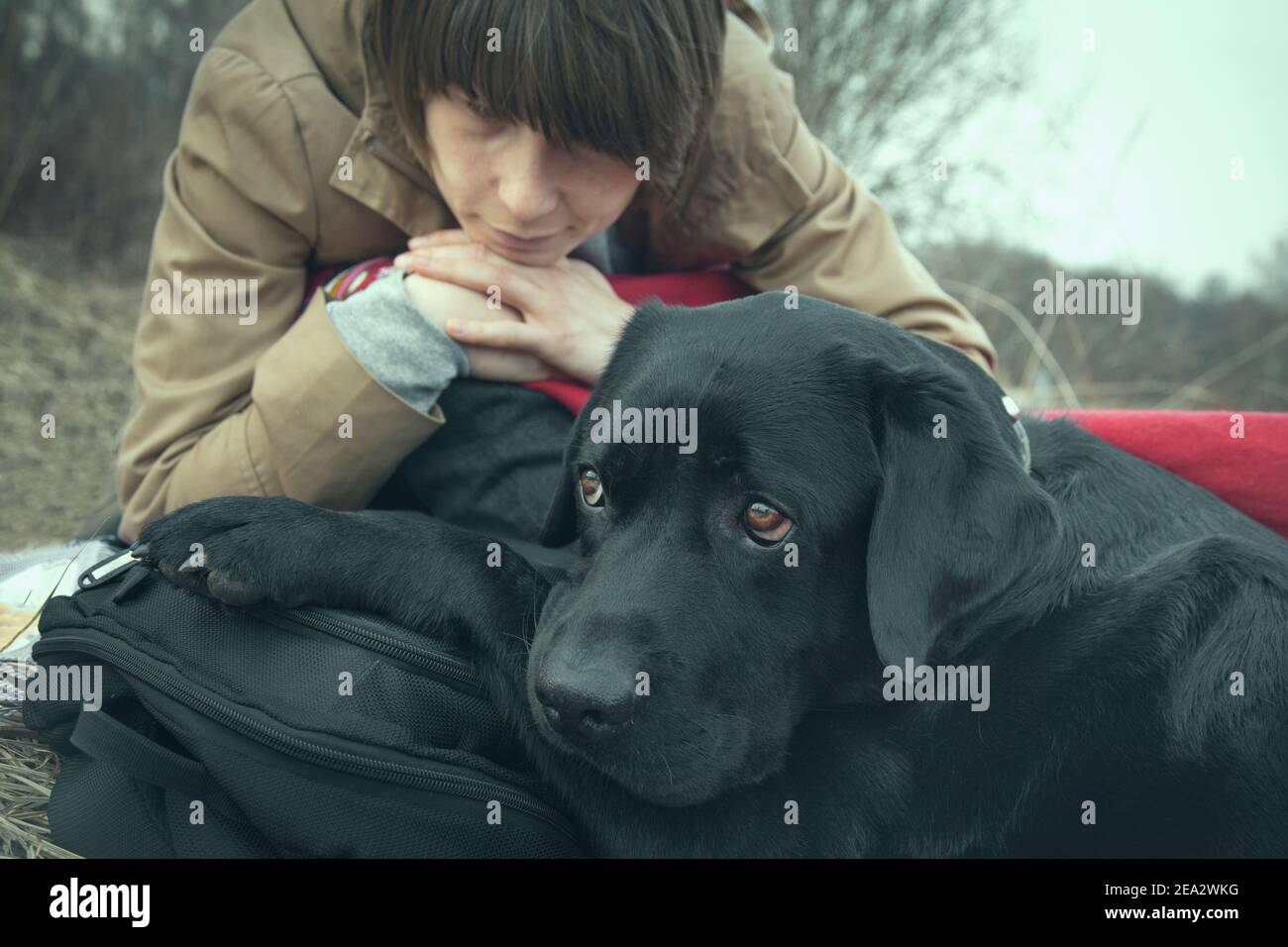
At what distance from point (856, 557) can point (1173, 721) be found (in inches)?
22.7

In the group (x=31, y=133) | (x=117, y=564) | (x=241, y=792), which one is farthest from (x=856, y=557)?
(x=31, y=133)

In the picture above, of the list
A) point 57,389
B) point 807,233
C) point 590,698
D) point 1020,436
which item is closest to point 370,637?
point 590,698

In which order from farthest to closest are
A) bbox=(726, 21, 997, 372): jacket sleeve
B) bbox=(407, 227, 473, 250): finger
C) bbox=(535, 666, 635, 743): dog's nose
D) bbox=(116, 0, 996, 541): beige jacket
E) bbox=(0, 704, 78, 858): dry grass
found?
bbox=(726, 21, 997, 372): jacket sleeve → bbox=(407, 227, 473, 250): finger → bbox=(116, 0, 996, 541): beige jacket → bbox=(0, 704, 78, 858): dry grass → bbox=(535, 666, 635, 743): dog's nose

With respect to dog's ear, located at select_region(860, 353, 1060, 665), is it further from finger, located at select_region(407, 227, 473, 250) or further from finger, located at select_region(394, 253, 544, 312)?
finger, located at select_region(407, 227, 473, 250)

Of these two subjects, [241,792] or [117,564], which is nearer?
[241,792]

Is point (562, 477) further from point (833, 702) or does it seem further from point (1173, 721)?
point (1173, 721)

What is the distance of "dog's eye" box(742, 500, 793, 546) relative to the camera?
1.87m

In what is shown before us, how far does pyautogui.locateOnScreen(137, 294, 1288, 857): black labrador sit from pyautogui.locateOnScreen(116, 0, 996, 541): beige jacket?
18.1 inches

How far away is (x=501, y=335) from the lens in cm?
251

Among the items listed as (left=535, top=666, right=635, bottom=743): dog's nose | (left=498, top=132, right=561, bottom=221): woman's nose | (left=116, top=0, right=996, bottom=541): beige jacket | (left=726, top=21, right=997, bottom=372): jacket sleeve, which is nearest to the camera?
(left=535, top=666, right=635, bottom=743): dog's nose

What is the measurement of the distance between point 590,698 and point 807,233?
1.65m

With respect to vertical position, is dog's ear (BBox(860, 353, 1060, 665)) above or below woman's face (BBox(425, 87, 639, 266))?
below

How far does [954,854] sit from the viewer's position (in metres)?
1.92

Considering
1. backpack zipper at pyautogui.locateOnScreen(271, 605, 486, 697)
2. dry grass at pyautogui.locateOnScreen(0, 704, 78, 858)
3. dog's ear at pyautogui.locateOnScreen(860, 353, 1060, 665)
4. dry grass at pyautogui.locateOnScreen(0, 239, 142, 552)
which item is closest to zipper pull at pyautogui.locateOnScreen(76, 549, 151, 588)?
backpack zipper at pyautogui.locateOnScreen(271, 605, 486, 697)
